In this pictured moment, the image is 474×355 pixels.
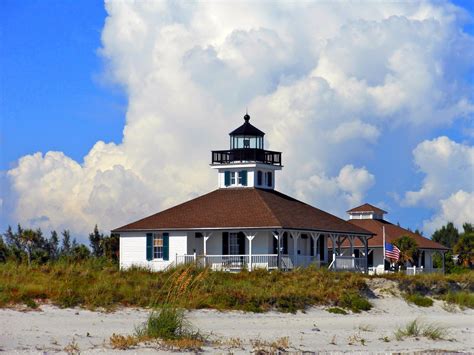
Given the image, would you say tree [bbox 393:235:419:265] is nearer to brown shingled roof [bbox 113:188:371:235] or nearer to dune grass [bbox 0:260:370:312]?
brown shingled roof [bbox 113:188:371:235]

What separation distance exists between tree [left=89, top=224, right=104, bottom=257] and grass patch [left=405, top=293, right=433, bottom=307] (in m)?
26.9

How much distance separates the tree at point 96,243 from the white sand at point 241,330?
29.9m

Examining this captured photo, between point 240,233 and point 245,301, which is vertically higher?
point 240,233

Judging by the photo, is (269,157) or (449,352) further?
(269,157)

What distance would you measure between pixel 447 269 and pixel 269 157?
1790 centimetres

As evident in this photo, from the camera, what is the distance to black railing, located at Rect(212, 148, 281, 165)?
49156 millimetres

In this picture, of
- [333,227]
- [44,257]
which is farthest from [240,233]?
[44,257]

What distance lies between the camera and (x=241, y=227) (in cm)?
4328

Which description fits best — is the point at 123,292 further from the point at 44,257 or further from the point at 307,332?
the point at 44,257

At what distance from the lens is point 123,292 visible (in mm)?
29719

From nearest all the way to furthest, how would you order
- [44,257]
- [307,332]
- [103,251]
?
1. [307,332]
2. [44,257]
3. [103,251]

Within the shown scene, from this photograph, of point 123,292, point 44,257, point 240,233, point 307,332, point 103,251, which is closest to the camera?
point 307,332

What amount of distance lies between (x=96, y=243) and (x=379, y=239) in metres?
18.7

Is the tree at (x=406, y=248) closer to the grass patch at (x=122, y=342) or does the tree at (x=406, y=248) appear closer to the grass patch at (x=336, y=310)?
the grass patch at (x=336, y=310)
